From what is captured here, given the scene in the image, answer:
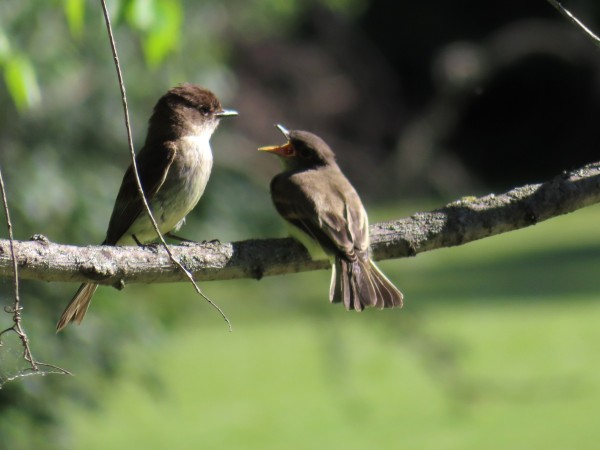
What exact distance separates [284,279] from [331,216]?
4.90 meters

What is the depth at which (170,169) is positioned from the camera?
558 centimetres

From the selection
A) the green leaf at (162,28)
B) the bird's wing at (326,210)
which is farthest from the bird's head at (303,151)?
the green leaf at (162,28)

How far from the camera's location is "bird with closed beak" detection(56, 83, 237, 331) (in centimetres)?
546

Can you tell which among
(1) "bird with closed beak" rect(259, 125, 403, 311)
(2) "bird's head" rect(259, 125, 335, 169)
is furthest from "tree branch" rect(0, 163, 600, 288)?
(2) "bird's head" rect(259, 125, 335, 169)

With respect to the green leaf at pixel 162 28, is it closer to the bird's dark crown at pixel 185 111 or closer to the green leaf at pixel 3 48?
the green leaf at pixel 3 48

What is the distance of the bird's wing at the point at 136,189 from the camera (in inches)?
213

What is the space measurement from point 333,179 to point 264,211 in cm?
381

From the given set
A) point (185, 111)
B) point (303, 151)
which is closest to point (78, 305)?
point (303, 151)

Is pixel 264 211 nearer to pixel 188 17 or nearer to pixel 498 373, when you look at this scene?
pixel 188 17

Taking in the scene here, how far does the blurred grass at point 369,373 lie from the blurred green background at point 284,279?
4 cm

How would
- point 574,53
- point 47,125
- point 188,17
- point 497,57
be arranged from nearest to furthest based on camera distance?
point 47,125
point 188,17
point 497,57
point 574,53

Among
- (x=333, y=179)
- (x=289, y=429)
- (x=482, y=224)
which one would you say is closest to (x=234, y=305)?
(x=289, y=429)

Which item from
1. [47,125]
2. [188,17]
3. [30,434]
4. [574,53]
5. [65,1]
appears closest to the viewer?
[65,1]

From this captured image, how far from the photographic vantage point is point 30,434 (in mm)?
7516
